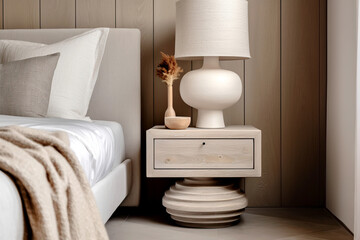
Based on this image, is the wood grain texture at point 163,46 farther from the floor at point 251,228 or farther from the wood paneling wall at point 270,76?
Answer: the floor at point 251,228

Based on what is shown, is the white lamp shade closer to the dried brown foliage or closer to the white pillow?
the dried brown foliage

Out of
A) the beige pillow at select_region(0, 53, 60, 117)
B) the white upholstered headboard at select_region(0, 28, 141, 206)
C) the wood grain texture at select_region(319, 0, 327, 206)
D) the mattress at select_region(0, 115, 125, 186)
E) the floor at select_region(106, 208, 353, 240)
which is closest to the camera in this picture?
the mattress at select_region(0, 115, 125, 186)

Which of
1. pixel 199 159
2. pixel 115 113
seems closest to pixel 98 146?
pixel 199 159

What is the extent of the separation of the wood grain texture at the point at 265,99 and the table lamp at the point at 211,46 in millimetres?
343

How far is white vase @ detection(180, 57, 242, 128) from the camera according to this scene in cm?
234

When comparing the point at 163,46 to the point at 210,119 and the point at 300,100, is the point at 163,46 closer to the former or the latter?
the point at 210,119

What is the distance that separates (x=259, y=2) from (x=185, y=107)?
701mm

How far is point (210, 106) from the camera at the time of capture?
7.77 feet

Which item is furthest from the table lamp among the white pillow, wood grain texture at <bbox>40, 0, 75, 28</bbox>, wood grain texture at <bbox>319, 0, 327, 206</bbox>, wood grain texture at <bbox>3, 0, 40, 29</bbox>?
wood grain texture at <bbox>3, 0, 40, 29</bbox>

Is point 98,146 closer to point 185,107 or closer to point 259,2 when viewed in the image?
point 185,107

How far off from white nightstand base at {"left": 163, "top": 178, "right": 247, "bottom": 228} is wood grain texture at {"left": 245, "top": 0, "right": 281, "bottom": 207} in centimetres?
A: 39

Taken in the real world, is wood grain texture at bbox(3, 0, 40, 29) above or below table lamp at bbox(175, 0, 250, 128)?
above

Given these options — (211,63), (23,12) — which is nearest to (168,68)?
(211,63)

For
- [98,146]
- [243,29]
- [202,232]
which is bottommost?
[202,232]
